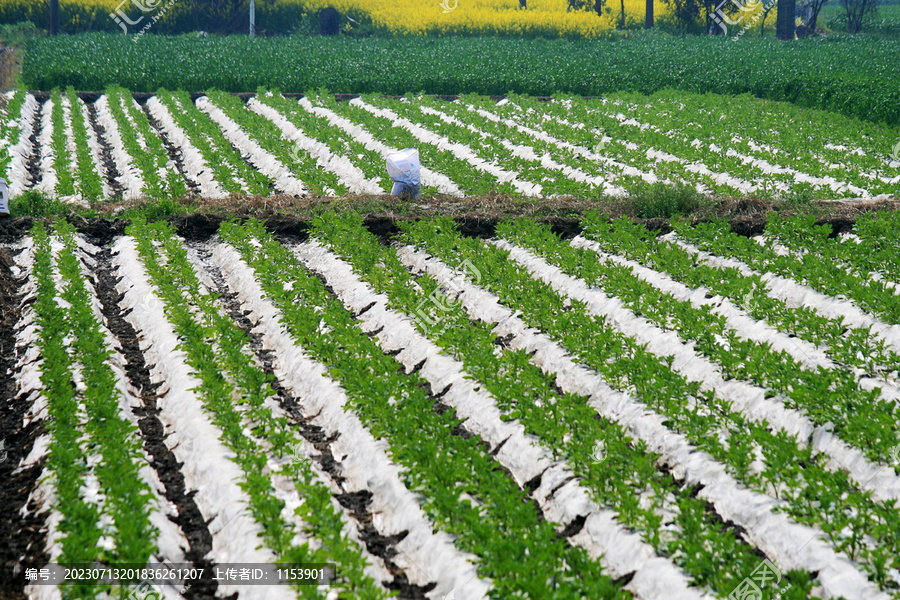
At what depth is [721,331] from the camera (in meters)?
5.95

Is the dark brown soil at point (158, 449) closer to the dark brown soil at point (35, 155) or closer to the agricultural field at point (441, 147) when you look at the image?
the agricultural field at point (441, 147)

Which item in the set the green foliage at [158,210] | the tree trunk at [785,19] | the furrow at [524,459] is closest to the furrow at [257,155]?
the green foliage at [158,210]

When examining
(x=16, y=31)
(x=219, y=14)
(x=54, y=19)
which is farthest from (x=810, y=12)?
(x=16, y=31)

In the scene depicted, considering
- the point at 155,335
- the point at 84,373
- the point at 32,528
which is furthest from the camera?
the point at 155,335

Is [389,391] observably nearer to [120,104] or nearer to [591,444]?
[591,444]

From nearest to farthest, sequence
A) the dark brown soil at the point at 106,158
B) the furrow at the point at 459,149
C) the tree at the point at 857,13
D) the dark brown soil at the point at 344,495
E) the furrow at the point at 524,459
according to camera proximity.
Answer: the furrow at the point at 524,459, the dark brown soil at the point at 344,495, the furrow at the point at 459,149, the dark brown soil at the point at 106,158, the tree at the point at 857,13

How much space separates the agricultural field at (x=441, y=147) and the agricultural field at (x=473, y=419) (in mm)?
3205

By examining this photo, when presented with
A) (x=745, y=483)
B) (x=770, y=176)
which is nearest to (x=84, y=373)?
(x=745, y=483)

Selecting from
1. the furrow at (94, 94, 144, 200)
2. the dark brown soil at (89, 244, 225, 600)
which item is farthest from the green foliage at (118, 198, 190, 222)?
the dark brown soil at (89, 244, 225, 600)

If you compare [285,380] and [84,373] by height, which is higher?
[84,373]

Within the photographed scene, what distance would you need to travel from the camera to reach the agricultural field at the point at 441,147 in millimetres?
11180

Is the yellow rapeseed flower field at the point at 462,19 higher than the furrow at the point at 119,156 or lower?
higher

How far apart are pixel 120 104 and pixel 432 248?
1322cm

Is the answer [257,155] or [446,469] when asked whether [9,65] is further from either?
[446,469]
